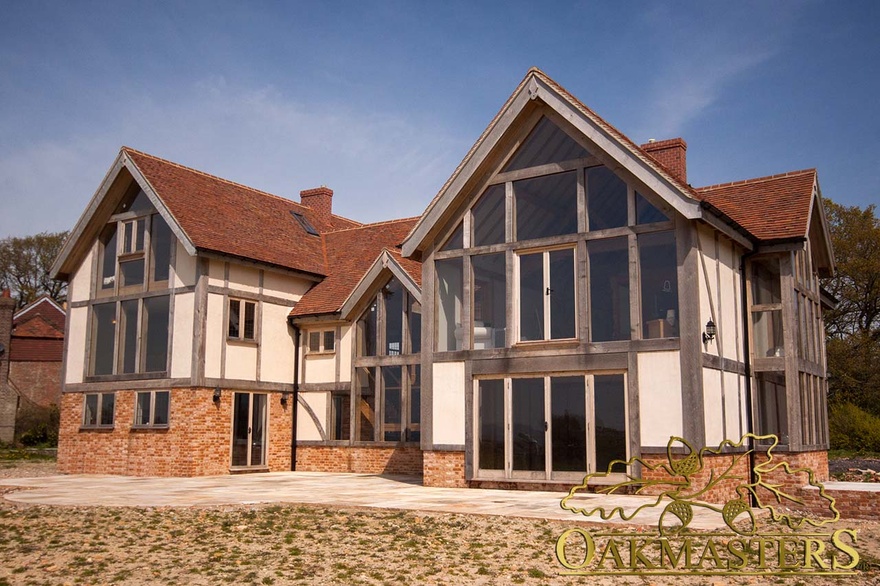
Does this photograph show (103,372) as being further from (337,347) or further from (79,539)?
(79,539)

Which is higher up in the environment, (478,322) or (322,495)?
(478,322)

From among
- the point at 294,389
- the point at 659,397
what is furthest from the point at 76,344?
the point at 659,397

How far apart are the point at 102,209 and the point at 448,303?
1160 centimetres

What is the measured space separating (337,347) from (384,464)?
11.7 ft

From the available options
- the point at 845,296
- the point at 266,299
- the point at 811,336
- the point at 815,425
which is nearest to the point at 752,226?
the point at 811,336

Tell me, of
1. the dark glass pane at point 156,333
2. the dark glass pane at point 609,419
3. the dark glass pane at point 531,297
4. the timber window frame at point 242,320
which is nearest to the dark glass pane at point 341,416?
the timber window frame at point 242,320

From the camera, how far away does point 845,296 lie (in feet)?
143

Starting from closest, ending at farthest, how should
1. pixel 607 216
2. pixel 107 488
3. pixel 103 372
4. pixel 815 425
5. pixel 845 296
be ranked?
pixel 607 216 → pixel 107 488 → pixel 815 425 → pixel 103 372 → pixel 845 296

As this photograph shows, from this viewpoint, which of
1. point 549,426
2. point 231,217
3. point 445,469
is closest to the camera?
point 549,426

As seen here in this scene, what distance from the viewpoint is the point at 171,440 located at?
21.9m

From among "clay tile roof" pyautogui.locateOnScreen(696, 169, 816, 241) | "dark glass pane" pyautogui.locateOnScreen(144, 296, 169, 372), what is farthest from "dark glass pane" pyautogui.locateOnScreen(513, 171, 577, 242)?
"dark glass pane" pyautogui.locateOnScreen(144, 296, 169, 372)

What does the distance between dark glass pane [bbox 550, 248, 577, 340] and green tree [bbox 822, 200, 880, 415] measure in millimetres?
27614

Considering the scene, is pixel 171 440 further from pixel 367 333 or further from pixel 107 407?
pixel 367 333

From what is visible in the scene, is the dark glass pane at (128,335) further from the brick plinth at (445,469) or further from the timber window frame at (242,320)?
the brick plinth at (445,469)
